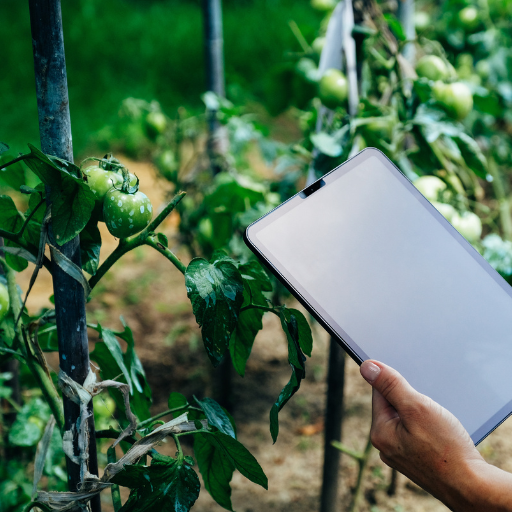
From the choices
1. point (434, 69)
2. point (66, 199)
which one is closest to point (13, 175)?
point (66, 199)

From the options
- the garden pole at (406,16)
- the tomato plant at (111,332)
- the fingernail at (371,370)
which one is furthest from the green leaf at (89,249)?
the garden pole at (406,16)

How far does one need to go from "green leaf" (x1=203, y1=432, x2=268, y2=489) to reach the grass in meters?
2.14

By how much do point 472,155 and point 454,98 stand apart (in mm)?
108

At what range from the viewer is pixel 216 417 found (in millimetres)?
622

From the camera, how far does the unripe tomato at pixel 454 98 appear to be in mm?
989

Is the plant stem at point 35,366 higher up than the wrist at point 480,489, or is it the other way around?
the plant stem at point 35,366

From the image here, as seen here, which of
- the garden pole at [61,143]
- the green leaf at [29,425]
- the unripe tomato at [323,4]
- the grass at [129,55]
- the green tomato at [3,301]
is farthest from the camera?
the grass at [129,55]

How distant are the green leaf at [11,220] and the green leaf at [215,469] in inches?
11.8

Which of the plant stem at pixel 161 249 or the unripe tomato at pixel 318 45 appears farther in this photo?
the unripe tomato at pixel 318 45

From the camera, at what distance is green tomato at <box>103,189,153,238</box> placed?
542 mm

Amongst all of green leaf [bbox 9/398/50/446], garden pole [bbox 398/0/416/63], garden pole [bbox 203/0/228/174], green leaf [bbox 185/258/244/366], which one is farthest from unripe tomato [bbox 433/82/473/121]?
green leaf [bbox 9/398/50/446]

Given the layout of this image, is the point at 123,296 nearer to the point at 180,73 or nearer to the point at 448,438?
the point at 448,438

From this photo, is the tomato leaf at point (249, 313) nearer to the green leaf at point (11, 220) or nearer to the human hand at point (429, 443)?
the human hand at point (429, 443)

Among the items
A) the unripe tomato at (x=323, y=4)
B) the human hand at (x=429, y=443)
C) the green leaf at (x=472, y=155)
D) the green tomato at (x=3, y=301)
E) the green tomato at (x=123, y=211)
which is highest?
the unripe tomato at (x=323, y=4)
